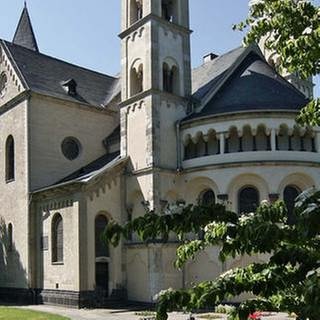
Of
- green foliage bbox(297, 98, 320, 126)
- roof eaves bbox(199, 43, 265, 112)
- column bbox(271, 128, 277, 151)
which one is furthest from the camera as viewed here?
roof eaves bbox(199, 43, 265, 112)

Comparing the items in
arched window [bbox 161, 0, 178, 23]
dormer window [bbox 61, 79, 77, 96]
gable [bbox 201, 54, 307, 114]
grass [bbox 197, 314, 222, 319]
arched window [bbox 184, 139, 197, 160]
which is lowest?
grass [bbox 197, 314, 222, 319]

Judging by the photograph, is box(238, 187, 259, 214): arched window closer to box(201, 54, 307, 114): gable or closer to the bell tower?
the bell tower

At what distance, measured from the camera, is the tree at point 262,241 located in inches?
163

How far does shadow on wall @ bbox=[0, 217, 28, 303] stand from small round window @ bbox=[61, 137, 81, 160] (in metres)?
5.56

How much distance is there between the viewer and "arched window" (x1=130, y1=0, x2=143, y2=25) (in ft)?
98.1

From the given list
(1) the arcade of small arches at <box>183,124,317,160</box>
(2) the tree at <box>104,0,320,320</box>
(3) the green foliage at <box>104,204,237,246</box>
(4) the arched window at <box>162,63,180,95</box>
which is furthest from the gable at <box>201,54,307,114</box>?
(3) the green foliage at <box>104,204,237,246</box>

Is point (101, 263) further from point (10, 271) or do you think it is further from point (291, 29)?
point (291, 29)

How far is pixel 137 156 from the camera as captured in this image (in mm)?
27172

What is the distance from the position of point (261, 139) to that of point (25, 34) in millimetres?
29970

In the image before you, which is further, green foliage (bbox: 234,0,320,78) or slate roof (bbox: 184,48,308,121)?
slate roof (bbox: 184,48,308,121)

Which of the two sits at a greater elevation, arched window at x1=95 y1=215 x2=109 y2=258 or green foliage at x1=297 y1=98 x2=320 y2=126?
green foliage at x1=297 y1=98 x2=320 y2=126

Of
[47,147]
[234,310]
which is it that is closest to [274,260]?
[234,310]

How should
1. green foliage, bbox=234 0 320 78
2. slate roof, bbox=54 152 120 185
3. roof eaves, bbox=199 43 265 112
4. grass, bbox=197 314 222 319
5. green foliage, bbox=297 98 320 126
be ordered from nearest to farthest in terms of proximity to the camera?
green foliage, bbox=234 0 320 78
green foliage, bbox=297 98 320 126
grass, bbox=197 314 222 319
roof eaves, bbox=199 43 265 112
slate roof, bbox=54 152 120 185

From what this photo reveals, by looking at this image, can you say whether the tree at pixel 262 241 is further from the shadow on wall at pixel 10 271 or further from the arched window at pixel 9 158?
the arched window at pixel 9 158
